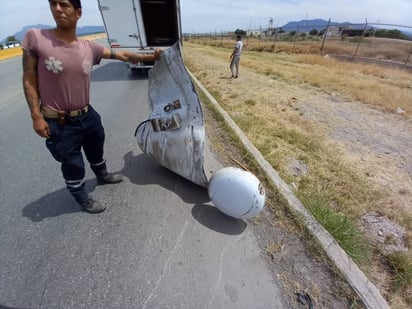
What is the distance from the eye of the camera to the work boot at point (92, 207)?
2.27 m

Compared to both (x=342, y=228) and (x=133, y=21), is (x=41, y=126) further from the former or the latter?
(x=133, y=21)

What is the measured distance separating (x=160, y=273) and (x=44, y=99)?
1.65 meters

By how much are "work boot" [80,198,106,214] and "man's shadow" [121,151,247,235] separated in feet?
1.88

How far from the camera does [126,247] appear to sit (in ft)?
6.41

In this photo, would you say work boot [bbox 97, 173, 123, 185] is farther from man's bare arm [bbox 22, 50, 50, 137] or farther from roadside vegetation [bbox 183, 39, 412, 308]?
roadside vegetation [bbox 183, 39, 412, 308]

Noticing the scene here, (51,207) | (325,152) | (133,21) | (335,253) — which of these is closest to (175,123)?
(51,207)

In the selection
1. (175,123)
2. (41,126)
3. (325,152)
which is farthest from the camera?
(325,152)

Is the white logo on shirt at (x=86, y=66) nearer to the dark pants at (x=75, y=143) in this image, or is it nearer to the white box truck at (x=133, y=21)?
the dark pants at (x=75, y=143)

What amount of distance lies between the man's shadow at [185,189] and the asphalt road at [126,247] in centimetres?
1

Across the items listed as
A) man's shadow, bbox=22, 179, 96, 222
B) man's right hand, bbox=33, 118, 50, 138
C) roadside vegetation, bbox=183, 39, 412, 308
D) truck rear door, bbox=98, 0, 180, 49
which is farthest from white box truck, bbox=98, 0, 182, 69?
man's right hand, bbox=33, 118, 50, 138

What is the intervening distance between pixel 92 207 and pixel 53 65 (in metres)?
1.37

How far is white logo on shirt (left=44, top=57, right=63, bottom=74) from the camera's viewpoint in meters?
1.58

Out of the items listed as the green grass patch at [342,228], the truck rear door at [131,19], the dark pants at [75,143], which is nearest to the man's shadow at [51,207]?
the dark pants at [75,143]

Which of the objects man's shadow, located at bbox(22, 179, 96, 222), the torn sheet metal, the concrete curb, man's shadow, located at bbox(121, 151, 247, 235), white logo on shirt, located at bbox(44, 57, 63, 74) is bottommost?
man's shadow, located at bbox(121, 151, 247, 235)
